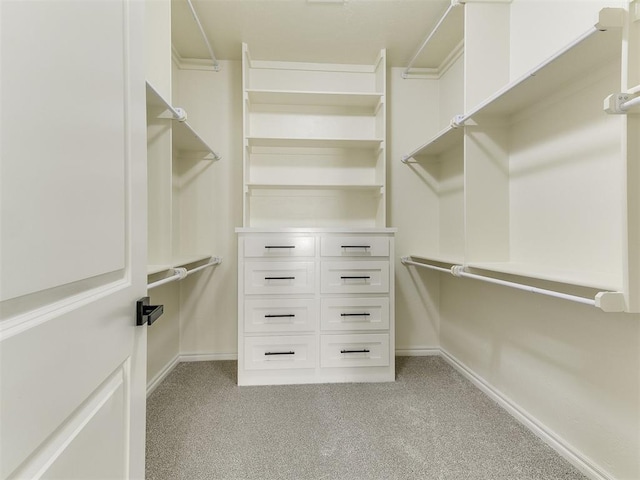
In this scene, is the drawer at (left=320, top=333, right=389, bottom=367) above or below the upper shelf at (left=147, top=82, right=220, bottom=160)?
below

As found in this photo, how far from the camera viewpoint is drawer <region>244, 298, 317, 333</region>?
6.34 ft

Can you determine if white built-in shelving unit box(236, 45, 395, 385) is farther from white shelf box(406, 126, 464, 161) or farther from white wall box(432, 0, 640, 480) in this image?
white wall box(432, 0, 640, 480)

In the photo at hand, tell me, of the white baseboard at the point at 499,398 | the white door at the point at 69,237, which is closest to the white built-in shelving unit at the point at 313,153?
the white baseboard at the point at 499,398

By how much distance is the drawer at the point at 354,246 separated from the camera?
6.48ft

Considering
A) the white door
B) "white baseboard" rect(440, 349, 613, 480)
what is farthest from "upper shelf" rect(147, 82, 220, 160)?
"white baseboard" rect(440, 349, 613, 480)

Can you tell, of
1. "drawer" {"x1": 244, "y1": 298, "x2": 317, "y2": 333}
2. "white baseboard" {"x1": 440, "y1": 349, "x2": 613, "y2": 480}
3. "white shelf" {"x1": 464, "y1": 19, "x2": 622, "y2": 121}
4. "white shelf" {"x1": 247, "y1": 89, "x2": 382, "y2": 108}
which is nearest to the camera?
"white shelf" {"x1": 464, "y1": 19, "x2": 622, "y2": 121}

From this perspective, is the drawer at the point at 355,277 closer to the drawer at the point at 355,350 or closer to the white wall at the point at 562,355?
the drawer at the point at 355,350

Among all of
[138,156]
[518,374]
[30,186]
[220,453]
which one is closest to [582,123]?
[518,374]

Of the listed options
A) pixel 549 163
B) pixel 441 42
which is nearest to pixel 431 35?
pixel 441 42

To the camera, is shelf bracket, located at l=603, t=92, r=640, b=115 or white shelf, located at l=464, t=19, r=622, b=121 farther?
white shelf, located at l=464, t=19, r=622, b=121

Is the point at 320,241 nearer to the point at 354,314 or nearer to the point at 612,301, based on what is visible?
the point at 354,314

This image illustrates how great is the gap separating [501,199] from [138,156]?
165 centimetres

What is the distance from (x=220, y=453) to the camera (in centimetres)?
133

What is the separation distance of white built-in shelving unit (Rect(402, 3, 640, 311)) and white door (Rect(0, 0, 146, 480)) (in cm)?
123
